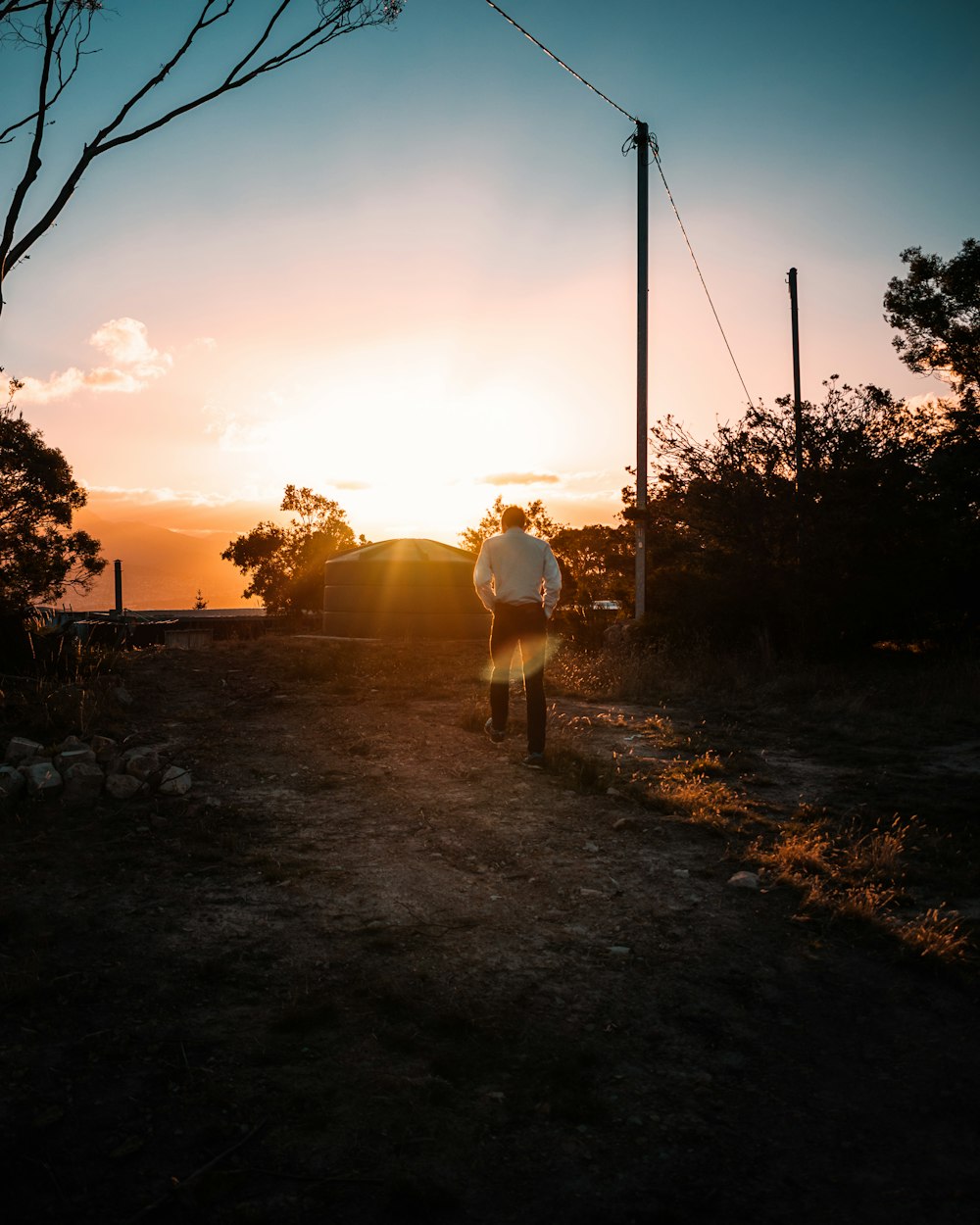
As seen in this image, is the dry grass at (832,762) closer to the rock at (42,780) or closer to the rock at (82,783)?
the rock at (82,783)

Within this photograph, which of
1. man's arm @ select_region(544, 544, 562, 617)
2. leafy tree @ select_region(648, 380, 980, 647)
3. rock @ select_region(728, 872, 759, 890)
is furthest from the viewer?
leafy tree @ select_region(648, 380, 980, 647)

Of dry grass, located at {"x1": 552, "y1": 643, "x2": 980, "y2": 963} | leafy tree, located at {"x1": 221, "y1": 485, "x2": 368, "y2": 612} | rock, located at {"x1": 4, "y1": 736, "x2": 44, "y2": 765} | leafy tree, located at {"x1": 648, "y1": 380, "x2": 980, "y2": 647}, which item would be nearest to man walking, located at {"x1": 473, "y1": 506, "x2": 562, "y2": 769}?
dry grass, located at {"x1": 552, "y1": 643, "x2": 980, "y2": 963}

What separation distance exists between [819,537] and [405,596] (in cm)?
1214

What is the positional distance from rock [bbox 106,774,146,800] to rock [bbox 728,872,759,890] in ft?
11.7

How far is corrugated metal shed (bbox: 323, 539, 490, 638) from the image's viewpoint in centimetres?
2209

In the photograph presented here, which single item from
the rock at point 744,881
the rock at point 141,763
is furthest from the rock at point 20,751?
the rock at point 744,881

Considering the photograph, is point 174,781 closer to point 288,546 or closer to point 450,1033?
point 450,1033

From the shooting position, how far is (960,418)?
53.2ft

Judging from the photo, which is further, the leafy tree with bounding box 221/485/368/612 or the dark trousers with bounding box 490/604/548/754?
the leafy tree with bounding box 221/485/368/612

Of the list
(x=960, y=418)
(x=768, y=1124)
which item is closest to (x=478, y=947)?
(x=768, y=1124)

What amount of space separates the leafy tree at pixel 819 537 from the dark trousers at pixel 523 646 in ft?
21.2

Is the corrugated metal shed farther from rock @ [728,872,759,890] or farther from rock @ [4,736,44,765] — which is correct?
rock @ [728,872,759,890]

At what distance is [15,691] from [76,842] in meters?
3.39

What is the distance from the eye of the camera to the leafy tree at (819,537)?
12609 millimetres
